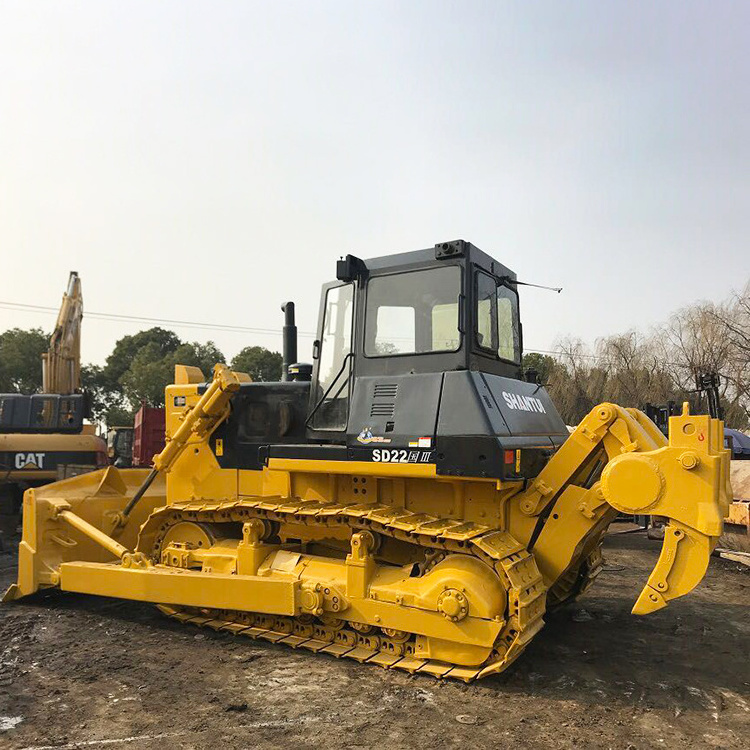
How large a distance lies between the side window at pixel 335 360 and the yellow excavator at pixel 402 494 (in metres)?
0.02

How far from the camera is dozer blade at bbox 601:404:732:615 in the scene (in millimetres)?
4523

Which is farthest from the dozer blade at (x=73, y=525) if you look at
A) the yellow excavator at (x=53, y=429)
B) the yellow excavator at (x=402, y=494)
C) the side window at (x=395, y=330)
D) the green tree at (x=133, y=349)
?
the green tree at (x=133, y=349)

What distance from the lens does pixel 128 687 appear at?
15.6 feet

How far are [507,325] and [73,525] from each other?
4.71 metres

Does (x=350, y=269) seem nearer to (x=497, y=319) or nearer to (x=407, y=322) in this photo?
(x=407, y=322)

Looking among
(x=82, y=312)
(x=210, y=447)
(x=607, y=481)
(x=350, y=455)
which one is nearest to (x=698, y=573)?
(x=607, y=481)

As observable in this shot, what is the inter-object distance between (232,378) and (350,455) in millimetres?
1502

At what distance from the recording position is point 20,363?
31.9 meters

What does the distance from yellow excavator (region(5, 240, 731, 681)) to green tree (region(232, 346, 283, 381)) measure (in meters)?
28.6

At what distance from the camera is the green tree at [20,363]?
32.0 meters

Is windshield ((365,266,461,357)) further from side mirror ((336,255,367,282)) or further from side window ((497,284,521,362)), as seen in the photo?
side window ((497,284,521,362))

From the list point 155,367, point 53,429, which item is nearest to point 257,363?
point 155,367

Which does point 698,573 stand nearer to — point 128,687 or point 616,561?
point 128,687

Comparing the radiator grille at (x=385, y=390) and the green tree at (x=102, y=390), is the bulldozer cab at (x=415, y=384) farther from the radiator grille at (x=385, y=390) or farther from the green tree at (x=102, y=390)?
the green tree at (x=102, y=390)
